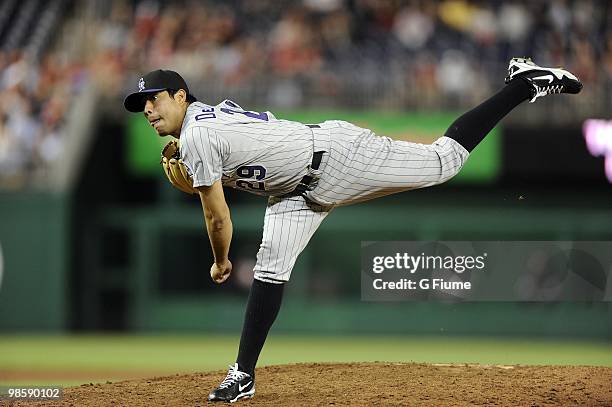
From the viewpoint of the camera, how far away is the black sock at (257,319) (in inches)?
199

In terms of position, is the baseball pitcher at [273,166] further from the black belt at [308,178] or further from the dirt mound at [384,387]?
the dirt mound at [384,387]

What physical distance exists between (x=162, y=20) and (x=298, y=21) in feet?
6.08

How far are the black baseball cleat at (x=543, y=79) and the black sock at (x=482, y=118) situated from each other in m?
0.09

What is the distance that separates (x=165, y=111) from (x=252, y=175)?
1.73ft

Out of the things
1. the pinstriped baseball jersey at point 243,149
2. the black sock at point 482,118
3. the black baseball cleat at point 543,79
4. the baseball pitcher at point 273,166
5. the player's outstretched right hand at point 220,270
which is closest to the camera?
the pinstriped baseball jersey at point 243,149

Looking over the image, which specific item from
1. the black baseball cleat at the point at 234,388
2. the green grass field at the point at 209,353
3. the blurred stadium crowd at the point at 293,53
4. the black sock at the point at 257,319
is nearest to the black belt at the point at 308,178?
the black sock at the point at 257,319

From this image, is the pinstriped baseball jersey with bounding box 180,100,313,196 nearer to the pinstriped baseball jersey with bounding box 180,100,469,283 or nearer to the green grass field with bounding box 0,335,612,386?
A: the pinstriped baseball jersey with bounding box 180,100,469,283

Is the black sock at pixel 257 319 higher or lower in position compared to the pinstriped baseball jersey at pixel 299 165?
lower

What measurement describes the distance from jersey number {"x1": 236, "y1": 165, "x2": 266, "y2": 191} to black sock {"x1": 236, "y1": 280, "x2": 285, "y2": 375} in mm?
499

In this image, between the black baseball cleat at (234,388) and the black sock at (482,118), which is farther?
the black sock at (482,118)

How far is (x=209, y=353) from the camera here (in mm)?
10273

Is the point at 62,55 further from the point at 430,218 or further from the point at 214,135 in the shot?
the point at 214,135

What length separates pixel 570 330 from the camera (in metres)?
11.5

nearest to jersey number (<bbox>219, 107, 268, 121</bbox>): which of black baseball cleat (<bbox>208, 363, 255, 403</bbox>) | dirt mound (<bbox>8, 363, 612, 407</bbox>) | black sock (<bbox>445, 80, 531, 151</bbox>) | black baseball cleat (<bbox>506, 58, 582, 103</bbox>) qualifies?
black sock (<bbox>445, 80, 531, 151</bbox>)
